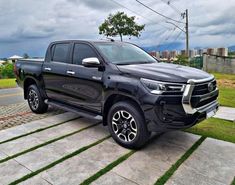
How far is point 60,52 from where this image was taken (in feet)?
16.7

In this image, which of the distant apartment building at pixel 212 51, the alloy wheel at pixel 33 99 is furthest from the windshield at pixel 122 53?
the distant apartment building at pixel 212 51

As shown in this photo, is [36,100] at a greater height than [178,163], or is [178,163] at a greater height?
[36,100]

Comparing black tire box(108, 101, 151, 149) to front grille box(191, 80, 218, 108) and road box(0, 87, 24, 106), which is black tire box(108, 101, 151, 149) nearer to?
front grille box(191, 80, 218, 108)

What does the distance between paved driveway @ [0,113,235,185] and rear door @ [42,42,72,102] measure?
35.8 inches

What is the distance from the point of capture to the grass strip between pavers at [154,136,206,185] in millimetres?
2889

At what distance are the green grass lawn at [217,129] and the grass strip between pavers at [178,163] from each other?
0.31m

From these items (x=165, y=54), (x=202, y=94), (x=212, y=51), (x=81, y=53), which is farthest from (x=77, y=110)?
(x=165, y=54)

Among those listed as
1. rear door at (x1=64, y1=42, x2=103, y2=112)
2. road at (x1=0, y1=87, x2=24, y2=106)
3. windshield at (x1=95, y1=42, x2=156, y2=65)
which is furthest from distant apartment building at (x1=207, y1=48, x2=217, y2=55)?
rear door at (x1=64, y1=42, x2=103, y2=112)

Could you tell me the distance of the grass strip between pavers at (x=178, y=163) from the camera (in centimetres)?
289

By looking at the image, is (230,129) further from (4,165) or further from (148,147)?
(4,165)

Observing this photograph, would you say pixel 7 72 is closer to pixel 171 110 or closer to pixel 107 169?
pixel 107 169

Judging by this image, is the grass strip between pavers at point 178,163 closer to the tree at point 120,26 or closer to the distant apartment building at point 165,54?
the tree at point 120,26

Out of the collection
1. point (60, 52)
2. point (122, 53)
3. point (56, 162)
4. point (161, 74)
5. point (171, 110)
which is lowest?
point (56, 162)

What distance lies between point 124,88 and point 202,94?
119 centimetres
